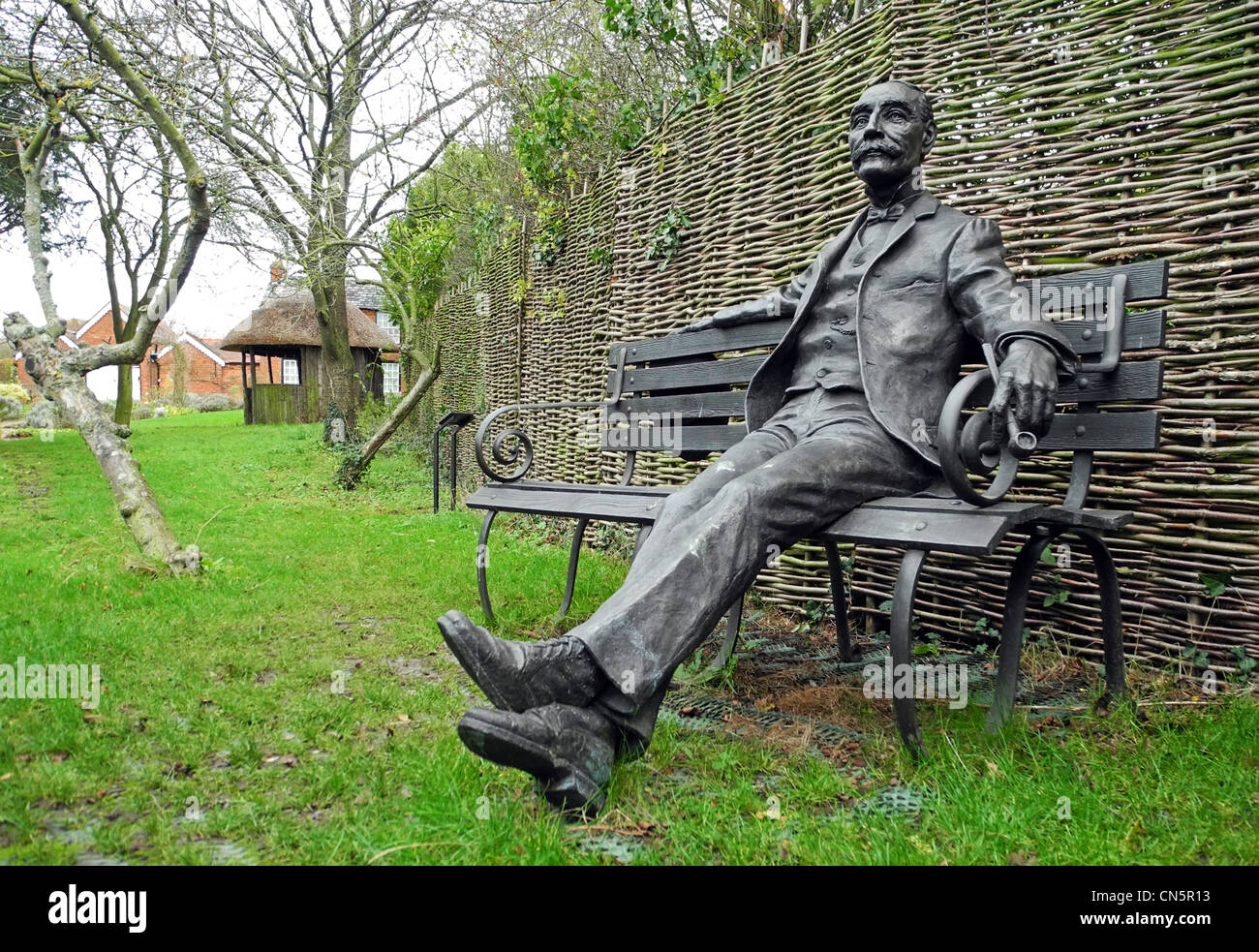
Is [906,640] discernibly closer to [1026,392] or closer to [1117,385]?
[1026,392]

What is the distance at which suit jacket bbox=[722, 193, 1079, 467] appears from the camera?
2746 millimetres

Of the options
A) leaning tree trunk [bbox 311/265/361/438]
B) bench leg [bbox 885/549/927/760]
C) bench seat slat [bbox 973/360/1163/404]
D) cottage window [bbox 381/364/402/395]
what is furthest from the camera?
cottage window [bbox 381/364/402/395]

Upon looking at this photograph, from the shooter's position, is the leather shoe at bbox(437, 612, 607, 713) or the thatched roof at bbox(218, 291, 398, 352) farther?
the thatched roof at bbox(218, 291, 398, 352)

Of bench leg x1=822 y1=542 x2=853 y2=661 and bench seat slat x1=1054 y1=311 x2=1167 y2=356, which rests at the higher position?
bench seat slat x1=1054 y1=311 x2=1167 y2=356

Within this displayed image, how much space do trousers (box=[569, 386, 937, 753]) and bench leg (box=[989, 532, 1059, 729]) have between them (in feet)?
1.62

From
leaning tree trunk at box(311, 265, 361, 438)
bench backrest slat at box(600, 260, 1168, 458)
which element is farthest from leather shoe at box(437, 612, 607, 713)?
leaning tree trunk at box(311, 265, 361, 438)

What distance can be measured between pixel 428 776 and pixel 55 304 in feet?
15.8

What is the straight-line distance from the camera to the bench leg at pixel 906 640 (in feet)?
7.29

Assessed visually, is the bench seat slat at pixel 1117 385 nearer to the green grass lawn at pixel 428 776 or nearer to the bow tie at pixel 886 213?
the bow tie at pixel 886 213

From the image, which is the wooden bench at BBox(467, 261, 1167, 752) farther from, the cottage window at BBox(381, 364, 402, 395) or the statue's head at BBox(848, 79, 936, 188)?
the cottage window at BBox(381, 364, 402, 395)

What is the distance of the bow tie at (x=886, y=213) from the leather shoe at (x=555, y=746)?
2.14m

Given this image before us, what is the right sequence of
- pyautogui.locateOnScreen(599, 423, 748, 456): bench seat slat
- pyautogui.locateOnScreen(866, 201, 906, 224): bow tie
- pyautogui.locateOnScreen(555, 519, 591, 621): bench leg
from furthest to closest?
pyautogui.locateOnScreen(555, 519, 591, 621): bench leg
pyautogui.locateOnScreen(599, 423, 748, 456): bench seat slat
pyautogui.locateOnScreen(866, 201, 906, 224): bow tie
